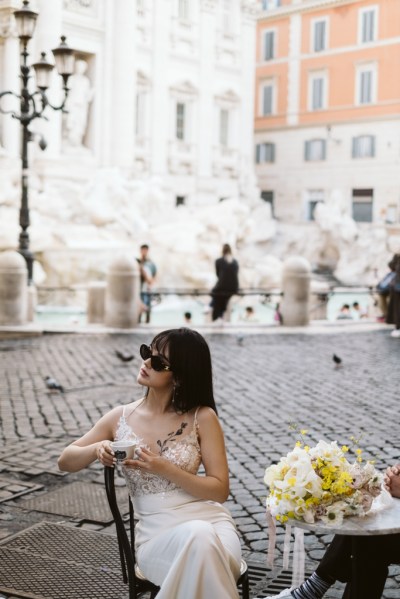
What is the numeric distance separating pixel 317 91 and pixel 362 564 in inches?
1637

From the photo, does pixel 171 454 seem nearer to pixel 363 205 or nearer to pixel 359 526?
pixel 359 526

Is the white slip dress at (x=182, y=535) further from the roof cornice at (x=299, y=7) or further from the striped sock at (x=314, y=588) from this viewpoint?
the roof cornice at (x=299, y=7)

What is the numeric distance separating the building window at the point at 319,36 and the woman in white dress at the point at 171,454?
4120 centimetres

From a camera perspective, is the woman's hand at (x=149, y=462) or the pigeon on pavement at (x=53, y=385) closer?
the woman's hand at (x=149, y=462)

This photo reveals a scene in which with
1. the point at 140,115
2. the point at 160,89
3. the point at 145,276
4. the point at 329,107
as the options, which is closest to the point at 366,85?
the point at 329,107

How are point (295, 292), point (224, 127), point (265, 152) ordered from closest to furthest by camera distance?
point (295, 292), point (224, 127), point (265, 152)

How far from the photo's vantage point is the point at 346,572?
3.15 m

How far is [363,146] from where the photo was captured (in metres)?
41.2

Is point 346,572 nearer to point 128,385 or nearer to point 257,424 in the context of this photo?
point 257,424

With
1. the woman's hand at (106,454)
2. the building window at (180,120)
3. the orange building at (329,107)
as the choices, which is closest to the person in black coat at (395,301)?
the woman's hand at (106,454)

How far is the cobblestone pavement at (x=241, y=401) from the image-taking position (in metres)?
5.33

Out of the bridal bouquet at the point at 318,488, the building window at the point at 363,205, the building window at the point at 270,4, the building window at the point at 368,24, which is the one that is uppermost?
the building window at the point at 270,4

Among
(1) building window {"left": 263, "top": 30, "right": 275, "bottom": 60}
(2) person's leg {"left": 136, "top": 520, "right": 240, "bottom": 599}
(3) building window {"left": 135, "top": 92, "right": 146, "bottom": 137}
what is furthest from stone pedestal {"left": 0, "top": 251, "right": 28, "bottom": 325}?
(1) building window {"left": 263, "top": 30, "right": 275, "bottom": 60}

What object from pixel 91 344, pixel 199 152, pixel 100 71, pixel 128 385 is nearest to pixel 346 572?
pixel 128 385
